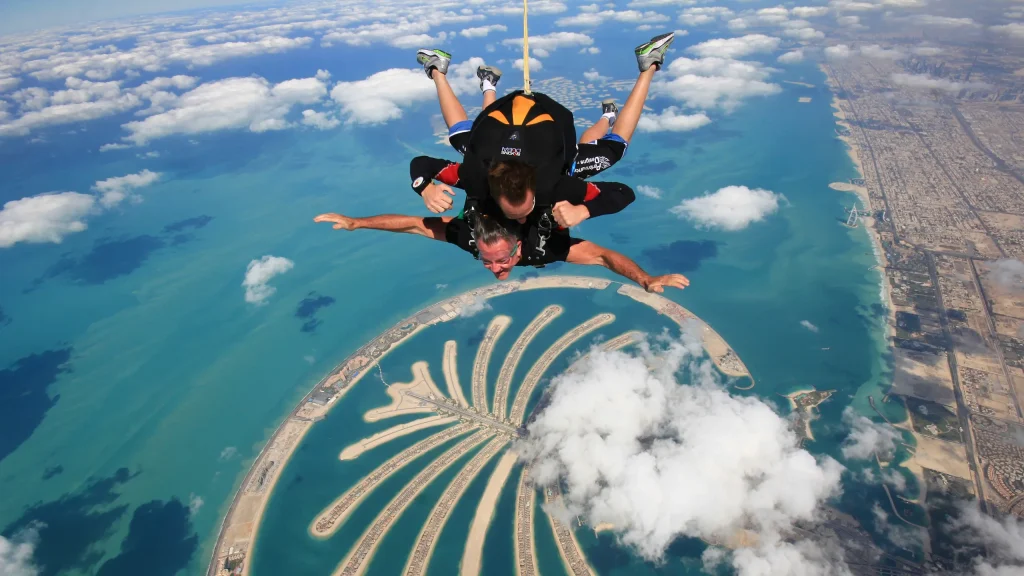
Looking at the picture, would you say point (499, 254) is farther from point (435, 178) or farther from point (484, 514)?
point (484, 514)

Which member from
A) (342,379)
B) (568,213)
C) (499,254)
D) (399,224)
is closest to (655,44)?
(568,213)

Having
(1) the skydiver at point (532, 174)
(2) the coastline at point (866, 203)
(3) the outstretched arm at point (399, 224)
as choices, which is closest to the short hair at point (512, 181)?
(1) the skydiver at point (532, 174)

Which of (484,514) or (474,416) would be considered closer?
(484,514)

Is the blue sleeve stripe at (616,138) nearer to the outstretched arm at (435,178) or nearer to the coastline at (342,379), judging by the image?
the outstretched arm at (435,178)

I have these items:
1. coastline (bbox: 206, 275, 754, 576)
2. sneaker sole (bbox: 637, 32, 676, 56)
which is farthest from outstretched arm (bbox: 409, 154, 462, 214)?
coastline (bbox: 206, 275, 754, 576)

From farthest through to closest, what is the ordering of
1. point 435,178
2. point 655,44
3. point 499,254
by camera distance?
point 655,44 → point 435,178 → point 499,254
